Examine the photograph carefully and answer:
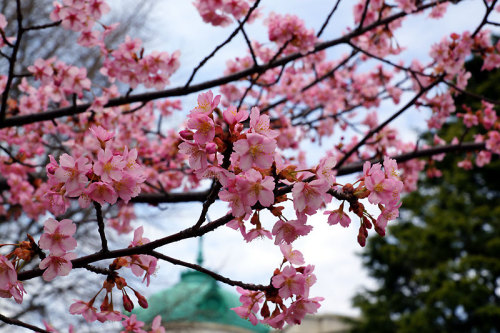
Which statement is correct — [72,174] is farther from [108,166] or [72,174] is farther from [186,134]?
[186,134]

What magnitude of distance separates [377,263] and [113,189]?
14.5 meters

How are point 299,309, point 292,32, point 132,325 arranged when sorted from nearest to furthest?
point 299,309, point 132,325, point 292,32

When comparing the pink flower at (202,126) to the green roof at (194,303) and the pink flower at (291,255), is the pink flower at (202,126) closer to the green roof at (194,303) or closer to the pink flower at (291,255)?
the pink flower at (291,255)

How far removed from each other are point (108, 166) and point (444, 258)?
13525mm

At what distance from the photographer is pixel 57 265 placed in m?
1.46

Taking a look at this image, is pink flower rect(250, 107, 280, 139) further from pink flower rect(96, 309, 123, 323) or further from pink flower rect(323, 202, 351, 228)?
pink flower rect(96, 309, 123, 323)

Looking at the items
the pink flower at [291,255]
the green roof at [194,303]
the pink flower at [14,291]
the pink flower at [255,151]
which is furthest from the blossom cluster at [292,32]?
the green roof at [194,303]

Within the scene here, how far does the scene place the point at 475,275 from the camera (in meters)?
11.8

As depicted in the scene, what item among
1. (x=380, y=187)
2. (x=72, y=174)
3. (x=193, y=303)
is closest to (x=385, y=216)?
(x=380, y=187)

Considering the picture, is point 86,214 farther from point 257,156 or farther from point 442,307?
point 442,307

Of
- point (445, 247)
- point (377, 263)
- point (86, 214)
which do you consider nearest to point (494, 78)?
point (445, 247)

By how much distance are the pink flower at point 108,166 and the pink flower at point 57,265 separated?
0.32 meters

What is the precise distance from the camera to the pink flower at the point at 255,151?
1.18 m

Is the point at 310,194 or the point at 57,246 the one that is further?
the point at 57,246
